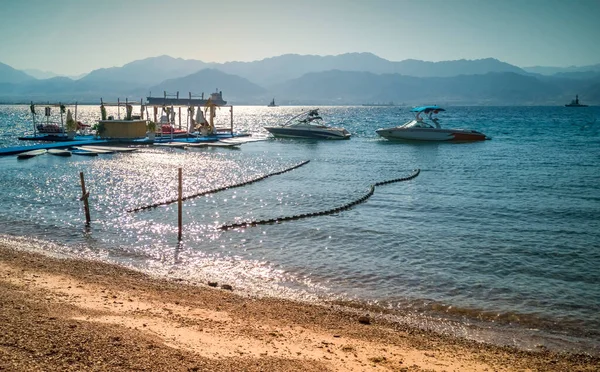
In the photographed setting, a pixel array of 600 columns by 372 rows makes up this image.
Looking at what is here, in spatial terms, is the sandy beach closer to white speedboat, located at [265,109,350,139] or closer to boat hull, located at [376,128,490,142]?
boat hull, located at [376,128,490,142]

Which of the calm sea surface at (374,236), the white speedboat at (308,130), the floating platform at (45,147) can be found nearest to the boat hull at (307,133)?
the white speedboat at (308,130)

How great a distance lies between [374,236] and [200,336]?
8779 millimetres

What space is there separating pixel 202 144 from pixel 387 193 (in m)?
24.5

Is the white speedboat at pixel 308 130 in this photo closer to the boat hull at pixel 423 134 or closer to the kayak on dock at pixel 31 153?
the boat hull at pixel 423 134

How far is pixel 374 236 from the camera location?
1527 cm

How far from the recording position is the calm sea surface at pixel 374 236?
10188mm

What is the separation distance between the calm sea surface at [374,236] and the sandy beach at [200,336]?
92 cm

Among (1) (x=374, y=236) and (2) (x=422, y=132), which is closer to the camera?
(1) (x=374, y=236)

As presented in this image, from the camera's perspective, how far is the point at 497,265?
12609 millimetres

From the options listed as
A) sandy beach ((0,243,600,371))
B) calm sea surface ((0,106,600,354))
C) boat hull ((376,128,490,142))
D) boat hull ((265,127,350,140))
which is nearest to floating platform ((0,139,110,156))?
calm sea surface ((0,106,600,354))

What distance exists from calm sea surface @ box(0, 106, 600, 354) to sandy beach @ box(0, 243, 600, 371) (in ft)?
3.03

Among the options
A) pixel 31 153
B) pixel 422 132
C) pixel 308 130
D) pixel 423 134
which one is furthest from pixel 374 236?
pixel 308 130

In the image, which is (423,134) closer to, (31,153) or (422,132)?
(422,132)

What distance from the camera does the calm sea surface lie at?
10188 millimetres
